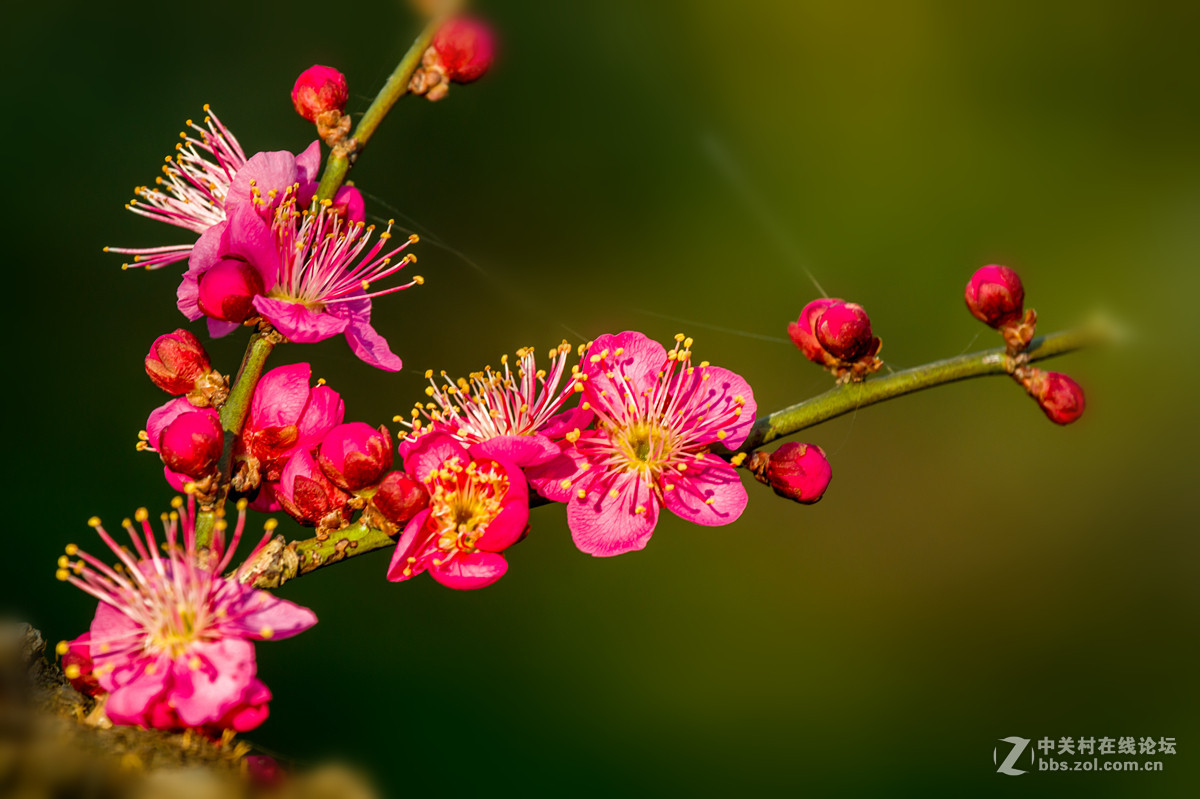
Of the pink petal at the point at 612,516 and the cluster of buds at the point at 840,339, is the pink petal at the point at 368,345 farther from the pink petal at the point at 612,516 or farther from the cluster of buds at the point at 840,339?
the cluster of buds at the point at 840,339

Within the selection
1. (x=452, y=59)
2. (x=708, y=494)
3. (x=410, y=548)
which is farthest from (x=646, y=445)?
(x=452, y=59)

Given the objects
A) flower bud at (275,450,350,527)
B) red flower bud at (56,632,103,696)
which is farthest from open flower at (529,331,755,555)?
red flower bud at (56,632,103,696)

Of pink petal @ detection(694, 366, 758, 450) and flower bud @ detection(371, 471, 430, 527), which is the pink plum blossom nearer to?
flower bud @ detection(371, 471, 430, 527)

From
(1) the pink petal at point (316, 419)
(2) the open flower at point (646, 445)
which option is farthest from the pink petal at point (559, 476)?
(1) the pink petal at point (316, 419)

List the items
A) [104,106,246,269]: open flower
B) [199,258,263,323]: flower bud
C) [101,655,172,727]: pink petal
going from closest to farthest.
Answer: [101,655,172,727]: pink petal < [199,258,263,323]: flower bud < [104,106,246,269]: open flower

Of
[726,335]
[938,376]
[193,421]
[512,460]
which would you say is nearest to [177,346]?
[193,421]

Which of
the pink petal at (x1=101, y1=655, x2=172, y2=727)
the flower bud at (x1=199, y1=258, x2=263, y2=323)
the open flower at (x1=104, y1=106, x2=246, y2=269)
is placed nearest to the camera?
the pink petal at (x1=101, y1=655, x2=172, y2=727)
